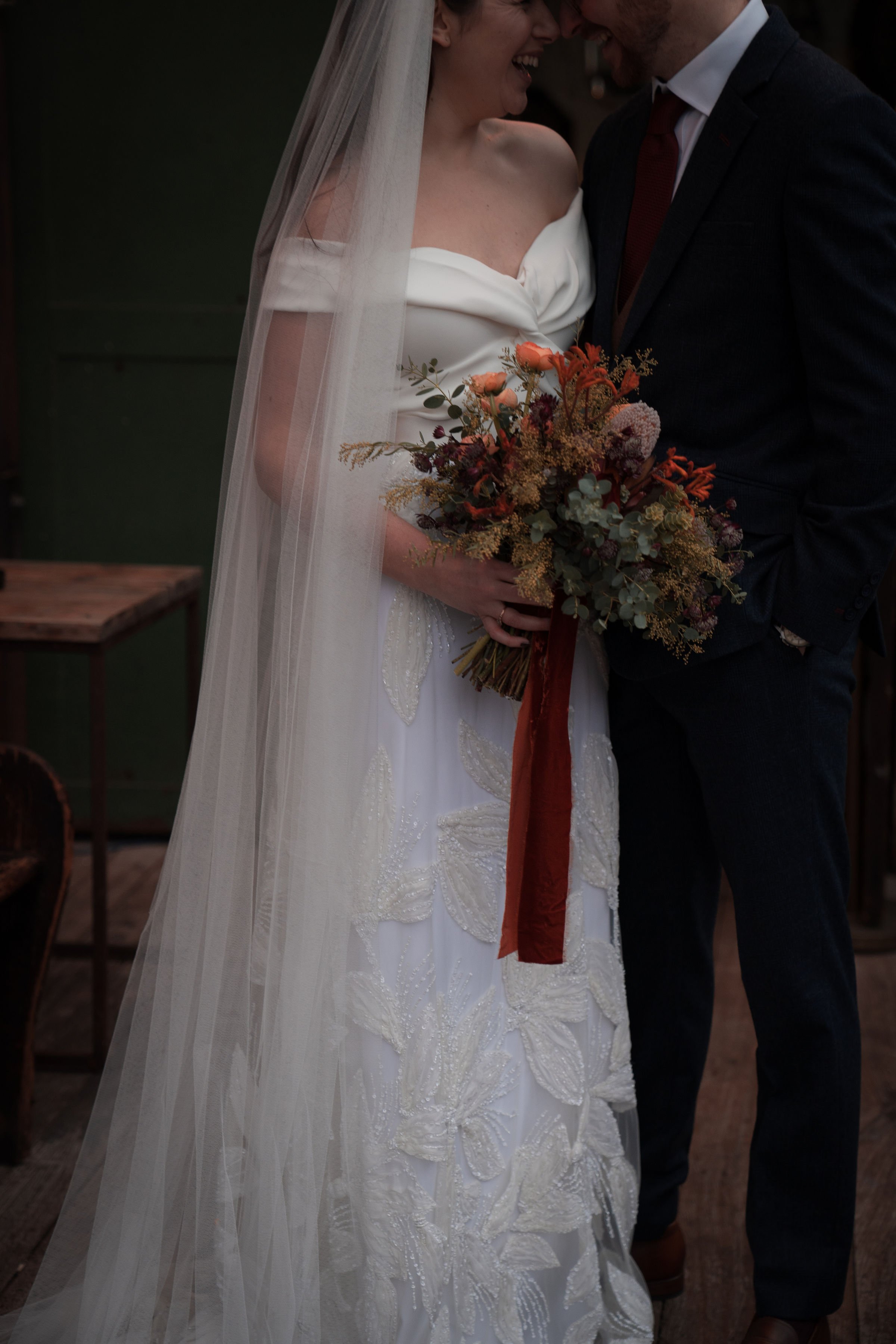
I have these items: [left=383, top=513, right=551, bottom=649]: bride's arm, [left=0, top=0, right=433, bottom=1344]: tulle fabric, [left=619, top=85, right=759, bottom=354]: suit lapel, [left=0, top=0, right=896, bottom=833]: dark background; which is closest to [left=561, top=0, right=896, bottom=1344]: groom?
[left=619, top=85, right=759, bottom=354]: suit lapel

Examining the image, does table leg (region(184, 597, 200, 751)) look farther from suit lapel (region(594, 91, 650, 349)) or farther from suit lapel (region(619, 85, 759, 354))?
suit lapel (region(619, 85, 759, 354))

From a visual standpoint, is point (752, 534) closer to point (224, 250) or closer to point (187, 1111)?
point (187, 1111)

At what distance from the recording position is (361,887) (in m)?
1.72

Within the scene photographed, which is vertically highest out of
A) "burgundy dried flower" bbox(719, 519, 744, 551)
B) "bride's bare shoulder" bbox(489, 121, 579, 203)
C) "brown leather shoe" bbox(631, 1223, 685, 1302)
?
"bride's bare shoulder" bbox(489, 121, 579, 203)

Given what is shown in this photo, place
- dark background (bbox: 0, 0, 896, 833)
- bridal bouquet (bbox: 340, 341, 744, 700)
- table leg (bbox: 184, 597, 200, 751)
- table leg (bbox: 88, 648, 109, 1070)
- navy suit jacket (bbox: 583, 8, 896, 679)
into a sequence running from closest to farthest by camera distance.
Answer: bridal bouquet (bbox: 340, 341, 744, 700) → navy suit jacket (bbox: 583, 8, 896, 679) → table leg (bbox: 88, 648, 109, 1070) → table leg (bbox: 184, 597, 200, 751) → dark background (bbox: 0, 0, 896, 833)

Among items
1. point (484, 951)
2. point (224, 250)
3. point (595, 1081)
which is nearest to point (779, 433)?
point (484, 951)

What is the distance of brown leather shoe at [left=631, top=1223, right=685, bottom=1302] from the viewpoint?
6.92ft

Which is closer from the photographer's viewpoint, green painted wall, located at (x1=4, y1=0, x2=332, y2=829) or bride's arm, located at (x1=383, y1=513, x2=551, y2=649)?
bride's arm, located at (x1=383, y1=513, x2=551, y2=649)

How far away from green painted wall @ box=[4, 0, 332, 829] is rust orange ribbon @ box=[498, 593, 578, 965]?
2572 mm

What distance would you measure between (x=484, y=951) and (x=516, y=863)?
144 mm

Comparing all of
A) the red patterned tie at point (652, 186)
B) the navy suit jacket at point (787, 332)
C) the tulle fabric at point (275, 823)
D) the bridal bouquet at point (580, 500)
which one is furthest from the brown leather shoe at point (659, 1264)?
the red patterned tie at point (652, 186)

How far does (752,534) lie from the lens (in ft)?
5.69

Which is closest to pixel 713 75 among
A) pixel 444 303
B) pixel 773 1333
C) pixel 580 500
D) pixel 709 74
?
pixel 709 74

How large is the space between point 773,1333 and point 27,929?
1.47 m
